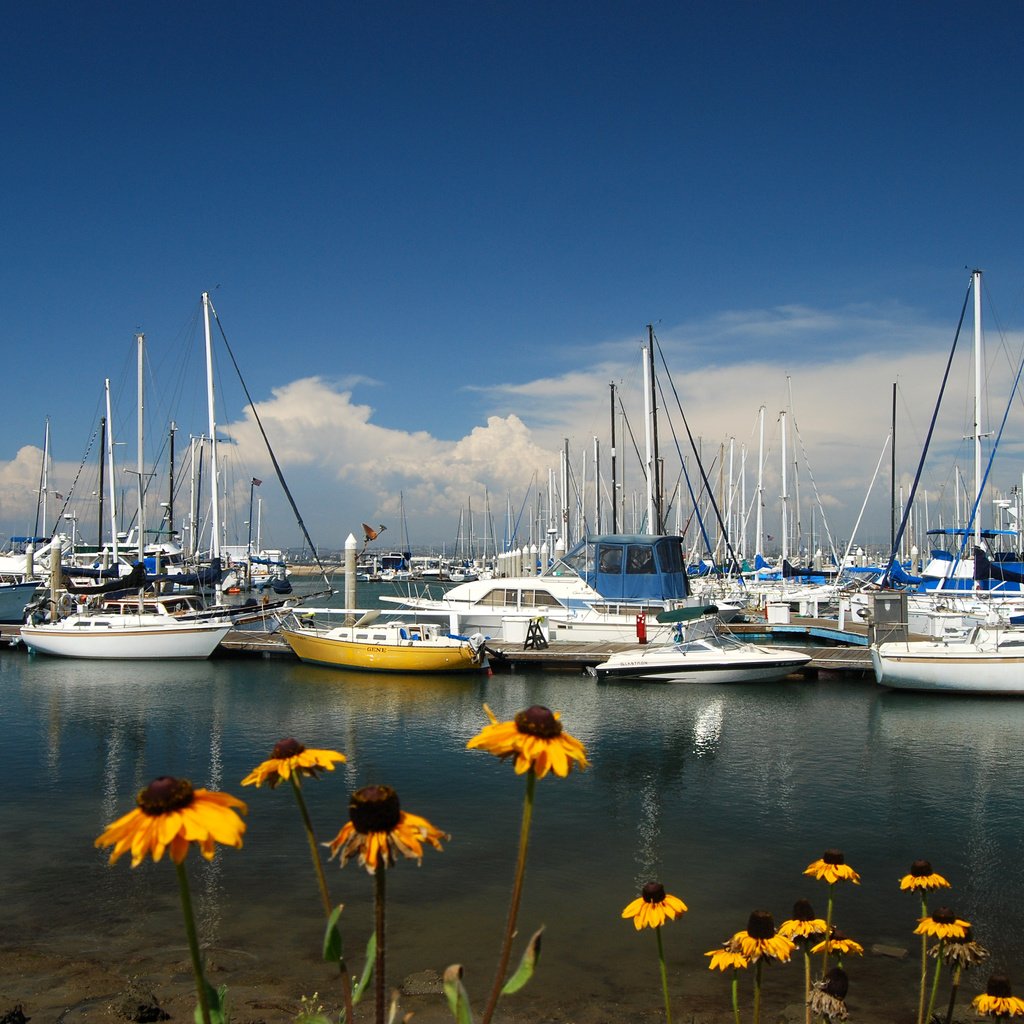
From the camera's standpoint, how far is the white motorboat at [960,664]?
94.5 feet

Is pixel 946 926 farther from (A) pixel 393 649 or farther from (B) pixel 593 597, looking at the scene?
(B) pixel 593 597

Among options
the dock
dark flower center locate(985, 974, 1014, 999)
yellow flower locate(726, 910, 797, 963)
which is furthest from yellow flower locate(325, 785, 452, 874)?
the dock

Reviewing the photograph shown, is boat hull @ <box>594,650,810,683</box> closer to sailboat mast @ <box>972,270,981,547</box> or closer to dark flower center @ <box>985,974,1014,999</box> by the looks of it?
sailboat mast @ <box>972,270,981,547</box>

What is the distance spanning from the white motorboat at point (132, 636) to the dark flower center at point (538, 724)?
3791 cm

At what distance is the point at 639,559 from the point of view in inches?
1702

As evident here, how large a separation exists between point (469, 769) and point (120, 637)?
23.9 meters

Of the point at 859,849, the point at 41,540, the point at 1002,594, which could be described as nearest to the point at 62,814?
the point at 859,849

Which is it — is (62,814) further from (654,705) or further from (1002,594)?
(1002,594)

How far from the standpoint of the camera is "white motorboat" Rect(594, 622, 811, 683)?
106 ft

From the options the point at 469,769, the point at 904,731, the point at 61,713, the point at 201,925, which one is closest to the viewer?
the point at 201,925

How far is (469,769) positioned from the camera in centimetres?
2150

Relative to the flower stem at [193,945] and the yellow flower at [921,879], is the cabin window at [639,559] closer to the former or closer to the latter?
the yellow flower at [921,879]

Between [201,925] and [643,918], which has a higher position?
[643,918]

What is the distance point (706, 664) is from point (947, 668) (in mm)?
7927
